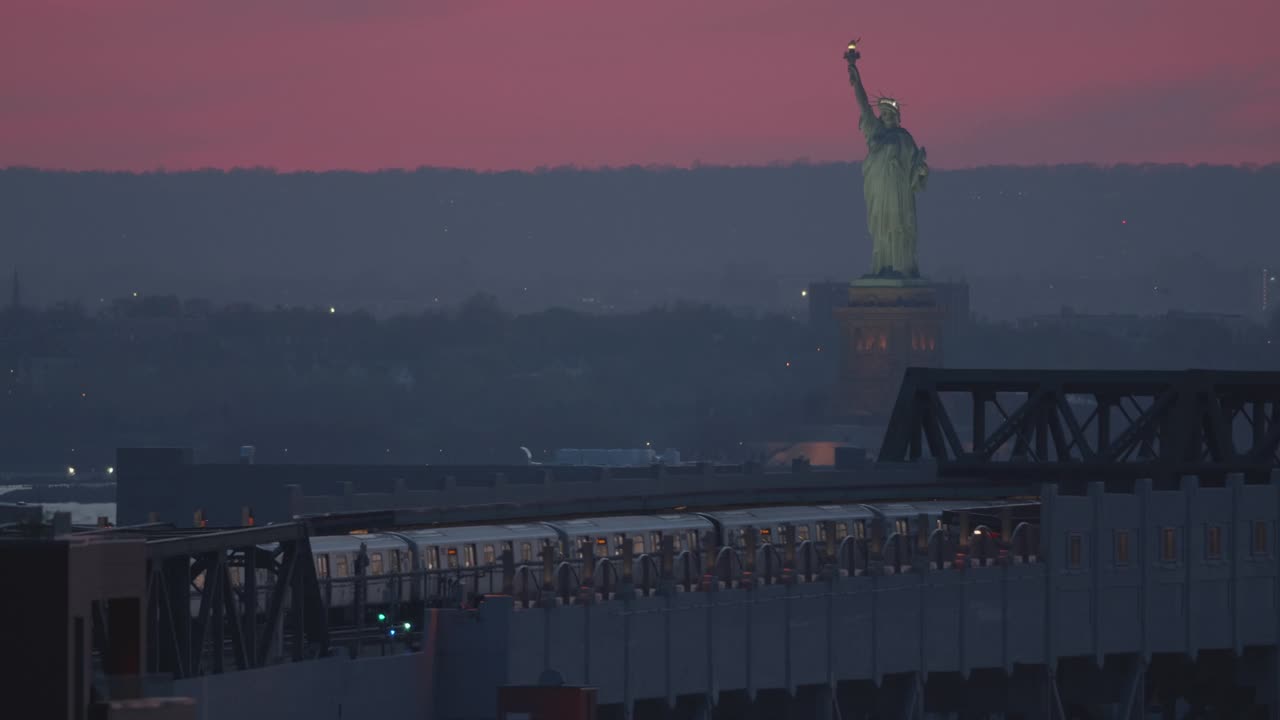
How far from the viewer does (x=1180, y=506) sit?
6444 centimetres

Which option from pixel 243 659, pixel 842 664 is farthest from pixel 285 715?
pixel 842 664

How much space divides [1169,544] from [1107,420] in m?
25.0

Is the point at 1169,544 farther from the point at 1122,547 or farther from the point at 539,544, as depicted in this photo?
the point at 539,544

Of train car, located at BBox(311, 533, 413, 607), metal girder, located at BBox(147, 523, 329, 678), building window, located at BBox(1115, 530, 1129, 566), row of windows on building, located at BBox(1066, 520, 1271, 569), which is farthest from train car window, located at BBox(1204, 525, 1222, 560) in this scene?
metal girder, located at BBox(147, 523, 329, 678)

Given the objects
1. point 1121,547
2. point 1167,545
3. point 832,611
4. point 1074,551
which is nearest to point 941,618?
point 832,611

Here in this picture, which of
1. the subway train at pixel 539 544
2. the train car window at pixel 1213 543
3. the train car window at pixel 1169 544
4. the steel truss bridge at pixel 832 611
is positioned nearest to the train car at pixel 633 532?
the subway train at pixel 539 544

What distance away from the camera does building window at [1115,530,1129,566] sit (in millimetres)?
63031

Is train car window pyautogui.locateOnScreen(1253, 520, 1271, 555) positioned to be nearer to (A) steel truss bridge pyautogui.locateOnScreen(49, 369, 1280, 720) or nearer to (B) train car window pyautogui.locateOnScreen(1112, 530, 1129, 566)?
(A) steel truss bridge pyautogui.locateOnScreen(49, 369, 1280, 720)

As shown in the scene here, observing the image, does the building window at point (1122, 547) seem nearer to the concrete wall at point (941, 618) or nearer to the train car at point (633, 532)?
the concrete wall at point (941, 618)

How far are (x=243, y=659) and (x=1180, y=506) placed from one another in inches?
1061

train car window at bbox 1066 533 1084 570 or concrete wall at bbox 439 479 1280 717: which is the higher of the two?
train car window at bbox 1066 533 1084 570

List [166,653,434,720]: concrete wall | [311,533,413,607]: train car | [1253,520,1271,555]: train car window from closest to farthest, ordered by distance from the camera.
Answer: [166,653,434,720]: concrete wall → [311,533,413,607]: train car → [1253,520,1271,555]: train car window

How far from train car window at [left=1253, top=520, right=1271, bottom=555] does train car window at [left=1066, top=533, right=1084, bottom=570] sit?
619cm

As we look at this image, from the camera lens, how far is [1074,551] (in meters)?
62.0
